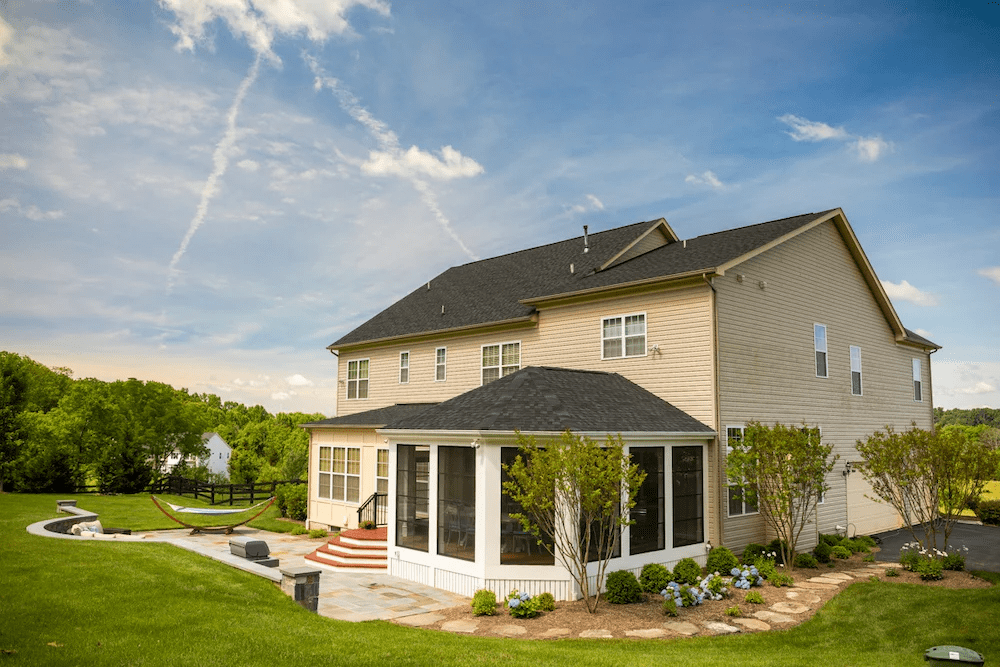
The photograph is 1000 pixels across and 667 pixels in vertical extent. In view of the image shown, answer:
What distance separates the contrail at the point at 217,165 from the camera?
1934 centimetres

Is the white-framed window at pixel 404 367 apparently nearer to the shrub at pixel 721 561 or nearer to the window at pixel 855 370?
the shrub at pixel 721 561

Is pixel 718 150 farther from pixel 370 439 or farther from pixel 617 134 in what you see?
pixel 370 439

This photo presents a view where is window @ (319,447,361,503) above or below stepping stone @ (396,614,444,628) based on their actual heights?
above

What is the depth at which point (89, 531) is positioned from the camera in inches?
635

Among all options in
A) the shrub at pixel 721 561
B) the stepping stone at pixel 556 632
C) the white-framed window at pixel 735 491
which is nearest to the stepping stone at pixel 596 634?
the stepping stone at pixel 556 632

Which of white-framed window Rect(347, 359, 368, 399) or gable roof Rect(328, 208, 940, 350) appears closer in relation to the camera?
gable roof Rect(328, 208, 940, 350)

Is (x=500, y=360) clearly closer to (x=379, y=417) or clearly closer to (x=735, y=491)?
(x=379, y=417)

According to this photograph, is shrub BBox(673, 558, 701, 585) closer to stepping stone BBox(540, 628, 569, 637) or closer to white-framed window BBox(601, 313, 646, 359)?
stepping stone BBox(540, 628, 569, 637)

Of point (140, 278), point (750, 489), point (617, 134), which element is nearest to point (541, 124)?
point (617, 134)

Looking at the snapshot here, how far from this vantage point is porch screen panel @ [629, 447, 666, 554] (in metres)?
13.7

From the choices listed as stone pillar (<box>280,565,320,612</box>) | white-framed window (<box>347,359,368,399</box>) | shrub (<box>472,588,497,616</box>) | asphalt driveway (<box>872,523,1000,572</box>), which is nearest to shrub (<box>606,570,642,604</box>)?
shrub (<box>472,588,497,616</box>)

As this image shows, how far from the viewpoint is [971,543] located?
1886 centimetres

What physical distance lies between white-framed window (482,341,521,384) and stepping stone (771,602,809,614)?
993 cm

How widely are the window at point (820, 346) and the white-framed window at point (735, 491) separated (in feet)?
16.3
